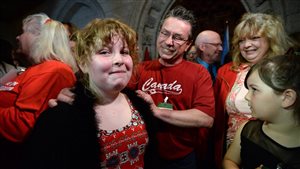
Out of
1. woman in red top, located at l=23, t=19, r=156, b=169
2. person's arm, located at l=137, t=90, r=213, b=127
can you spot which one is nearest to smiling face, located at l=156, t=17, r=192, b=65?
person's arm, located at l=137, t=90, r=213, b=127

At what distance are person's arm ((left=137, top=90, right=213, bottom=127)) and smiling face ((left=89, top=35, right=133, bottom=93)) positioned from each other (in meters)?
0.36

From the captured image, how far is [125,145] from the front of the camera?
4.00 feet

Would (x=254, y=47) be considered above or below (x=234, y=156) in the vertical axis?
above

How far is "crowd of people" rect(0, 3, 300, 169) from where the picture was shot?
3.82 ft

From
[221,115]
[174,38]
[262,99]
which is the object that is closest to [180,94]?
[174,38]

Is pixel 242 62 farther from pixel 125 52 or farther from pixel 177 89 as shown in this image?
pixel 125 52

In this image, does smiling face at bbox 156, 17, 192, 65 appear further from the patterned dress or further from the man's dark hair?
the patterned dress

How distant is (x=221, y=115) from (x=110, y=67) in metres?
1.19

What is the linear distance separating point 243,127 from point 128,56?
25.1 inches

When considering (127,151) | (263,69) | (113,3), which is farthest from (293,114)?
(113,3)

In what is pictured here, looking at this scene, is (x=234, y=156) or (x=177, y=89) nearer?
(x=234, y=156)

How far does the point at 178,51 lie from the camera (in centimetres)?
185

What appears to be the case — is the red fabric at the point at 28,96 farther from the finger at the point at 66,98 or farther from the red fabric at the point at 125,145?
the red fabric at the point at 125,145

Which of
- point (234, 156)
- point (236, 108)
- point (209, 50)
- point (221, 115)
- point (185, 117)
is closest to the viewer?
point (234, 156)
